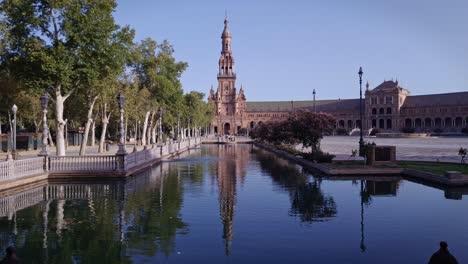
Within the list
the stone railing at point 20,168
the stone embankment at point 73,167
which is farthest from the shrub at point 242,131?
the stone railing at point 20,168

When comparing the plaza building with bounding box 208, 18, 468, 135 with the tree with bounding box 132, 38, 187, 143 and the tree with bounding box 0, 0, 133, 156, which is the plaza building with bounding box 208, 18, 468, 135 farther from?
the tree with bounding box 0, 0, 133, 156

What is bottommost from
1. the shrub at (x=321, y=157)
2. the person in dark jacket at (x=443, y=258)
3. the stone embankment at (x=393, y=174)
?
the stone embankment at (x=393, y=174)

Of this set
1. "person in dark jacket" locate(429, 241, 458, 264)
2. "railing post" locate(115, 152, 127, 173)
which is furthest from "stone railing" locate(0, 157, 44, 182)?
"person in dark jacket" locate(429, 241, 458, 264)

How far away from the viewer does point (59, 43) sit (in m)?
28.3

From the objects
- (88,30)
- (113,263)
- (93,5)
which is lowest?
→ (113,263)

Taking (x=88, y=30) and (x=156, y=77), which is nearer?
(x=88, y=30)

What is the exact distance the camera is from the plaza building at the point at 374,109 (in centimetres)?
15625

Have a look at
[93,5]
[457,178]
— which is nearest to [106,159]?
[93,5]

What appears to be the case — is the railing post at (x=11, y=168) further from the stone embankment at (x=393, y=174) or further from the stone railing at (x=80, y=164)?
the stone embankment at (x=393, y=174)

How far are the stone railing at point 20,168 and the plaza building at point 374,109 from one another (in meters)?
120

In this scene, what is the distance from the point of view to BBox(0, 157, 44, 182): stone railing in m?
20.7

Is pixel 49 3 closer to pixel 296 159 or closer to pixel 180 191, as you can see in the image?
pixel 180 191

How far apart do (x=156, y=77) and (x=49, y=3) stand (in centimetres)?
2823

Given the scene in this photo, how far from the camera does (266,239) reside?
11.9 m
